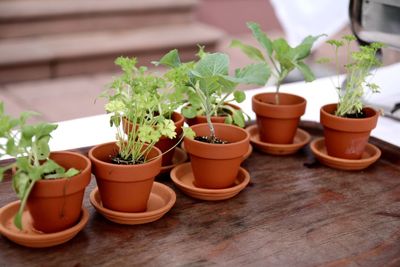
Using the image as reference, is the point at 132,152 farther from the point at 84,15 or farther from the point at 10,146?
the point at 84,15

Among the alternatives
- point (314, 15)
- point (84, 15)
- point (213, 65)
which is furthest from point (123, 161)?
point (84, 15)

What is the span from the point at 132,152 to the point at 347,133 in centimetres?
48

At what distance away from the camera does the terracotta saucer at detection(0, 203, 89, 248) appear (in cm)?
86

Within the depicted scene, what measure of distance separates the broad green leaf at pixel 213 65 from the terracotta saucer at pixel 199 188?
21 cm

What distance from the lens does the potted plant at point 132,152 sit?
0.93 metres

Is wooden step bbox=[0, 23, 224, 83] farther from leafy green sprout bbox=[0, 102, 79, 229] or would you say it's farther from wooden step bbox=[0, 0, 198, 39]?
leafy green sprout bbox=[0, 102, 79, 229]

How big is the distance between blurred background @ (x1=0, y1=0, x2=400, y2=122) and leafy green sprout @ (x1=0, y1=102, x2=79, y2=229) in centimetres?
210

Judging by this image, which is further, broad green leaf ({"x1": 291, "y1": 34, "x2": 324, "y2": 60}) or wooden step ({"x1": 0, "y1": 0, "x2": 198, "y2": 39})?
wooden step ({"x1": 0, "y1": 0, "x2": 198, "y2": 39})

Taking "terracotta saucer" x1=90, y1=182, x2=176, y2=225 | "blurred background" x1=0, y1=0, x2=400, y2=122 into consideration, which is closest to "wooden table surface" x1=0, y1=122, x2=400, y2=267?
"terracotta saucer" x1=90, y1=182, x2=176, y2=225

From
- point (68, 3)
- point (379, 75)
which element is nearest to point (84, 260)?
point (379, 75)

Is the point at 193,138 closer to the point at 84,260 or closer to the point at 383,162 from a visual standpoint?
the point at 84,260

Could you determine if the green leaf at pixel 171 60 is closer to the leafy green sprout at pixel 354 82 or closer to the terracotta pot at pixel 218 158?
the terracotta pot at pixel 218 158

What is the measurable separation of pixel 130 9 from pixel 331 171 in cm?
292

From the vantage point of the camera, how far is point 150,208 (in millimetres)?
1012
